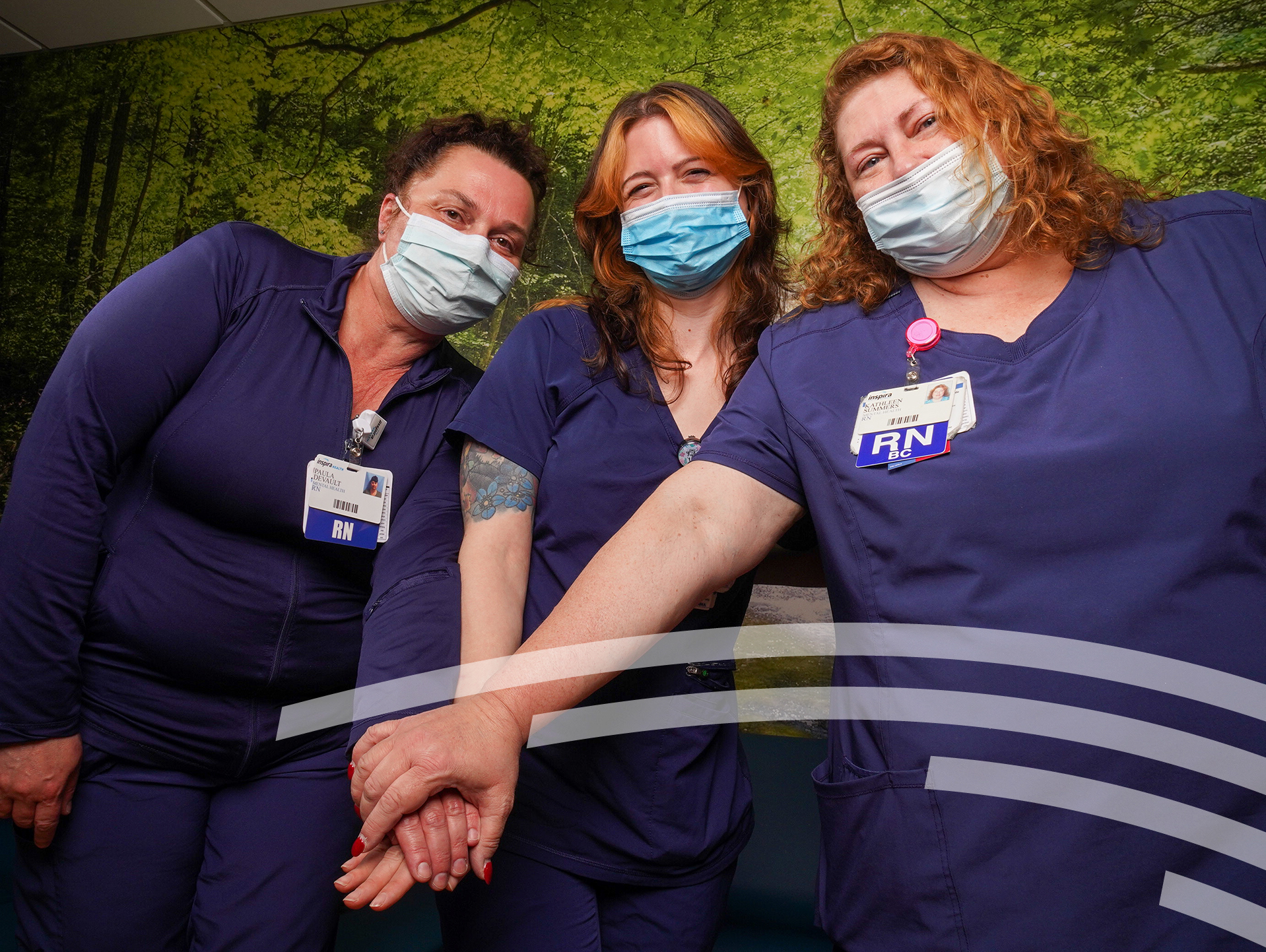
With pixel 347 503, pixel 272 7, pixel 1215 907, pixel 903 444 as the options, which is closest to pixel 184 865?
pixel 347 503

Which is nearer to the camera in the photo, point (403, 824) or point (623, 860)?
point (403, 824)

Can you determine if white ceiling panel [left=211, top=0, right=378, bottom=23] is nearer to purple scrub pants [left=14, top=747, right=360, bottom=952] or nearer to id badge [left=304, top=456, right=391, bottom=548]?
id badge [left=304, top=456, right=391, bottom=548]

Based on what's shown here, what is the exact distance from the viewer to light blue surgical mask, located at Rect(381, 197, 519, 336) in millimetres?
1513

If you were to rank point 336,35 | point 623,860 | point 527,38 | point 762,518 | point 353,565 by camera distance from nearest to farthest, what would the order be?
1. point 762,518
2. point 623,860
3. point 353,565
4. point 527,38
5. point 336,35

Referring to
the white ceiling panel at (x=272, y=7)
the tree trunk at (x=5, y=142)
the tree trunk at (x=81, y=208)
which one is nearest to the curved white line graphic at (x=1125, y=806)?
the white ceiling panel at (x=272, y=7)

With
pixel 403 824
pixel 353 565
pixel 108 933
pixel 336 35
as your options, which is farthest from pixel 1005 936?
pixel 336 35

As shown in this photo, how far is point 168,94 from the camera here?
12.5 feet

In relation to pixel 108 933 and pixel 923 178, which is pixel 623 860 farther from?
pixel 923 178

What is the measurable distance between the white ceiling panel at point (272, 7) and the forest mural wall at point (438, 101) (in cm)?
4

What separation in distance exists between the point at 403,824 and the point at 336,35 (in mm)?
3718

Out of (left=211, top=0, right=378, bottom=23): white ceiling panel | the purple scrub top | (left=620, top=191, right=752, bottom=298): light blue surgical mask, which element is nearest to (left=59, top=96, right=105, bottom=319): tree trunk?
(left=211, top=0, right=378, bottom=23): white ceiling panel

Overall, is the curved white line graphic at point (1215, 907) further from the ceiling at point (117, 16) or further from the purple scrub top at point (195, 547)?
the ceiling at point (117, 16)

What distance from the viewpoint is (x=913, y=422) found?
91 cm

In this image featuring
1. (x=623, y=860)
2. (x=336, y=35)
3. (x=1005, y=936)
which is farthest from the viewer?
(x=336, y=35)
